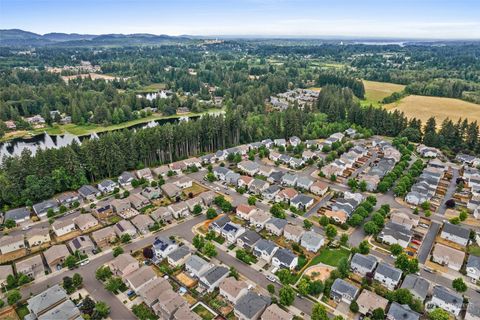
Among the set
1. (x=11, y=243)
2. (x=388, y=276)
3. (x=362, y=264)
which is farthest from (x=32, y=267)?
(x=388, y=276)

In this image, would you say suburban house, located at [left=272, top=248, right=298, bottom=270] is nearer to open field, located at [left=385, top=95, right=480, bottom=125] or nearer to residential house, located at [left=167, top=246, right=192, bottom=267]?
residential house, located at [left=167, top=246, right=192, bottom=267]

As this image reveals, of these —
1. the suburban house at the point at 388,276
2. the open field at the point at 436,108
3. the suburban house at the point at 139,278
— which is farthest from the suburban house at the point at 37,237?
the open field at the point at 436,108

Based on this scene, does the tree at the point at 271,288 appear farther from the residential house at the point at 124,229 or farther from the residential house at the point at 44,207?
the residential house at the point at 44,207

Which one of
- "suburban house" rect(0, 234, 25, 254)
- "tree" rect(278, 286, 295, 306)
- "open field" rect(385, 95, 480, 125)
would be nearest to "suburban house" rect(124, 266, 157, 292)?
"tree" rect(278, 286, 295, 306)

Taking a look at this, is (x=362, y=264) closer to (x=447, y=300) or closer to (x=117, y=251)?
(x=447, y=300)

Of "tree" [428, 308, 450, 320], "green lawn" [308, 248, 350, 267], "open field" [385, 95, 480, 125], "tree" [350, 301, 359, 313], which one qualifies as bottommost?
"green lawn" [308, 248, 350, 267]

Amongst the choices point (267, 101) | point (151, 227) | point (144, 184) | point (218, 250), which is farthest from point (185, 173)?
point (267, 101)
